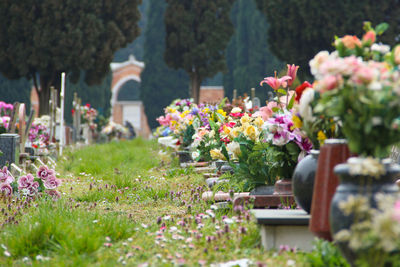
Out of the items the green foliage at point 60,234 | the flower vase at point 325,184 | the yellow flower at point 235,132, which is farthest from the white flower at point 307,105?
the yellow flower at point 235,132

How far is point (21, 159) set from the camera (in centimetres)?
836

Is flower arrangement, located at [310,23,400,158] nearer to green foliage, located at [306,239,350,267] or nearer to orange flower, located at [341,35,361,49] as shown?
orange flower, located at [341,35,361,49]

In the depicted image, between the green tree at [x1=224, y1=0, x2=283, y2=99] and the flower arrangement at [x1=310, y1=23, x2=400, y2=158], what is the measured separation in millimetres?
26037

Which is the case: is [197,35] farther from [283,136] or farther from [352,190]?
[352,190]

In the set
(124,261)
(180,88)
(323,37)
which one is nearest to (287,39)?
(323,37)

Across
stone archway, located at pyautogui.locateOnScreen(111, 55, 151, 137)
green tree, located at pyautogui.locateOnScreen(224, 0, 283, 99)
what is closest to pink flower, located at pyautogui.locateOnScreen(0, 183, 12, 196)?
green tree, located at pyautogui.locateOnScreen(224, 0, 283, 99)

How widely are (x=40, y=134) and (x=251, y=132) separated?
26.3ft

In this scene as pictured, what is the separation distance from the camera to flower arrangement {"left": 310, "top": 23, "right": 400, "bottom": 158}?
A: 2.62 meters

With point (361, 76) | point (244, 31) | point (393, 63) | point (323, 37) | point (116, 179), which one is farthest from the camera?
point (244, 31)

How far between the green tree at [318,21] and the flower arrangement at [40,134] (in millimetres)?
10859

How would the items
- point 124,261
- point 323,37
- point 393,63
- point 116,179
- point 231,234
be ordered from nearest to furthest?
1. point 393,63
2. point 124,261
3. point 231,234
4. point 116,179
5. point 323,37

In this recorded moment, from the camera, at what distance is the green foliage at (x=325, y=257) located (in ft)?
9.94

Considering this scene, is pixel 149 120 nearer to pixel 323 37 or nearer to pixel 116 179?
pixel 323 37

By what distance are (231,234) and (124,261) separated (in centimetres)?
76
